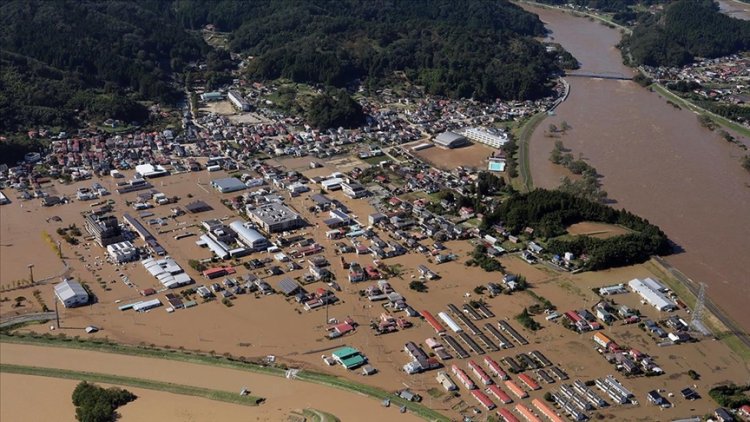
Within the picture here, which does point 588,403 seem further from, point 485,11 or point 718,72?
point 485,11

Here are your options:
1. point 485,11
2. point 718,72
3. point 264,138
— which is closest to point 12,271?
point 264,138

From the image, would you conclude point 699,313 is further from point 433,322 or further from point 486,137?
point 486,137

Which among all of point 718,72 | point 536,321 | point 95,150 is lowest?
point 95,150

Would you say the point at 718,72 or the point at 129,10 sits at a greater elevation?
the point at 718,72

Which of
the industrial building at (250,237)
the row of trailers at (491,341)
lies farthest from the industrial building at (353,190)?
the row of trailers at (491,341)

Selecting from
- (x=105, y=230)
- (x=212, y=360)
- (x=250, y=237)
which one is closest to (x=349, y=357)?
(x=212, y=360)

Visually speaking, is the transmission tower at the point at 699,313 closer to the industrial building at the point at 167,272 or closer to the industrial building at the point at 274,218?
the industrial building at the point at 274,218

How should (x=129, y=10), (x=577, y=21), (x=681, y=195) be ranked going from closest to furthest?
1. (x=681, y=195)
2. (x=129, y=10)
3. (x=577, y=21)

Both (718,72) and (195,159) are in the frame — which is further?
(718,72)
